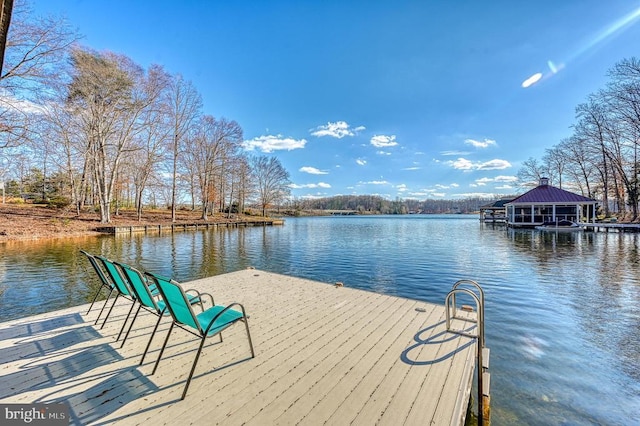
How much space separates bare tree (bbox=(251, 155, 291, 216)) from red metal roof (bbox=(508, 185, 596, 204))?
31.8 m

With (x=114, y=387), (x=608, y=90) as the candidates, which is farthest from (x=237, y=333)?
(x=608, y=90)

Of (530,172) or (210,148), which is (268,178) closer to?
(210,148)

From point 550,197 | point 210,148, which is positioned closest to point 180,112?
point 210,148

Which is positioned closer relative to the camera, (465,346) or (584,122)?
(465,346)

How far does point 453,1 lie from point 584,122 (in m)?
27.5

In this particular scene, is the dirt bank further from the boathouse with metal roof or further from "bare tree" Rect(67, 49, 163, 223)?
the boathouse with metal roof

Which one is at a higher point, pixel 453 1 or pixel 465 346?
pixel 453 1

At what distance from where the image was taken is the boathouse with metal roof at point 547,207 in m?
26.0

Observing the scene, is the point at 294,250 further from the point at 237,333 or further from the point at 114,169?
the point at 114,169

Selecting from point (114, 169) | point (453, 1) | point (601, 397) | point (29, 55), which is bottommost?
point (601, 397)

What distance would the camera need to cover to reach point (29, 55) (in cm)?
1169

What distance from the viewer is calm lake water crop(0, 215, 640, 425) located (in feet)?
9.28

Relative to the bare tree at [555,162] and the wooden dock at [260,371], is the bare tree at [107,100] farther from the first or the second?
the bare tree at [555,162]

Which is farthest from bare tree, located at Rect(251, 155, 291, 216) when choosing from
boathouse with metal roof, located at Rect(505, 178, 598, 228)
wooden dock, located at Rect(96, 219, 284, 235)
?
boathouse with metal roof, located at Rect(505, 178, 598, 228)
